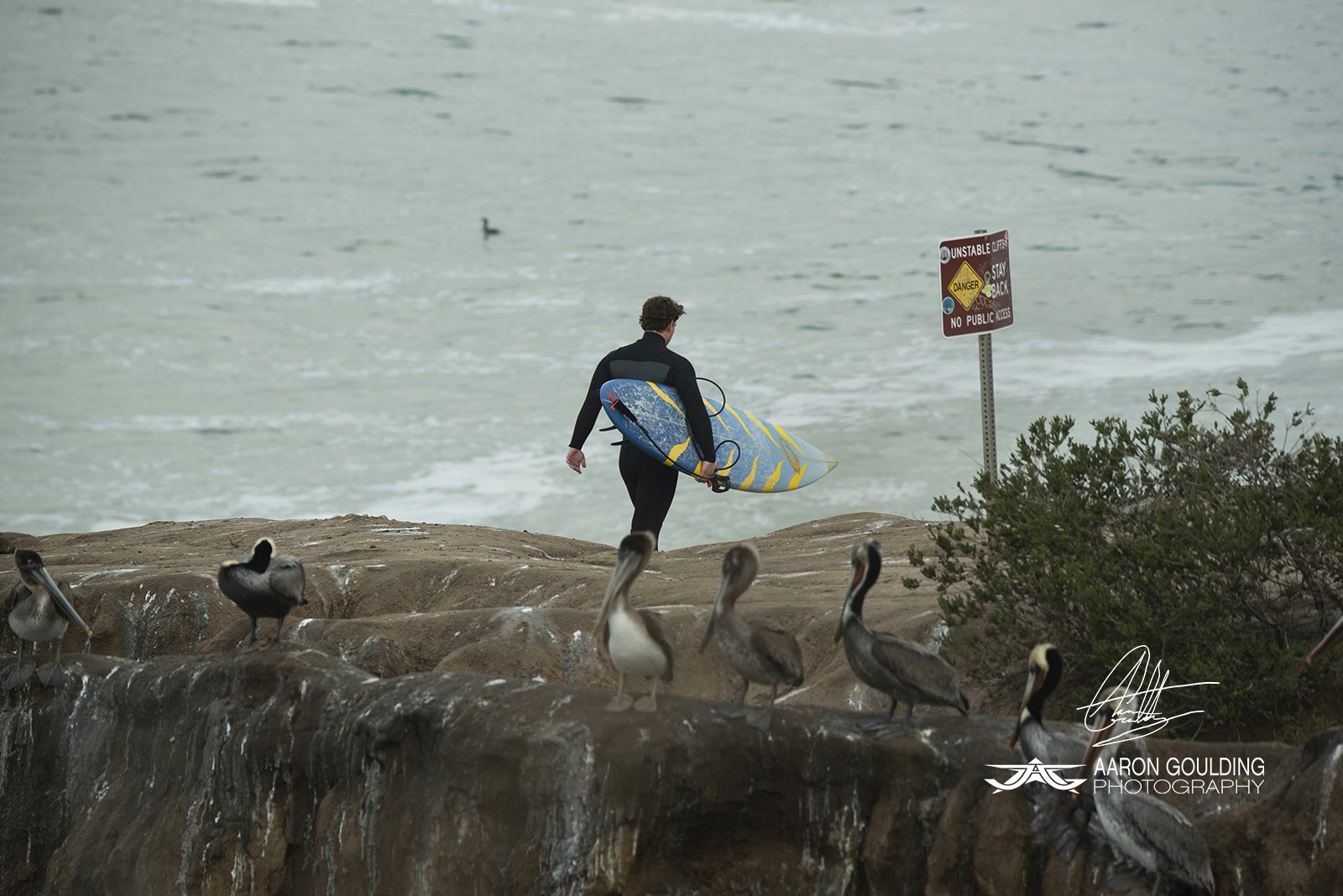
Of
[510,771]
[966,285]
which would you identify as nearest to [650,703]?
[510,771]

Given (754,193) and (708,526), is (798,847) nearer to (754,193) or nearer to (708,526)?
(708,526)

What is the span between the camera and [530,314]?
38250mm

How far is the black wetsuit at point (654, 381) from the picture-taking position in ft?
30.1

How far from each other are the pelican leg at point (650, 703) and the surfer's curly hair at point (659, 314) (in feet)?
11.4

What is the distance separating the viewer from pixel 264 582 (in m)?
7.71

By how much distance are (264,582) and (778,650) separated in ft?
9.98

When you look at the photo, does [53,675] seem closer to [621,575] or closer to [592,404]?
[592,404]

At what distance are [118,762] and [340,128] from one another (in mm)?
49232

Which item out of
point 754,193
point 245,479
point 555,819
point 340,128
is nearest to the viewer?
point 555,819

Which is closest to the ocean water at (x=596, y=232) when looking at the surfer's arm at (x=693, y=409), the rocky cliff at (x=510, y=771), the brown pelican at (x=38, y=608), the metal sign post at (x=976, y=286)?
the metal sign post at (x=976, y=286)

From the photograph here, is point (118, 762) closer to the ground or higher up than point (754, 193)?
closer to the ground

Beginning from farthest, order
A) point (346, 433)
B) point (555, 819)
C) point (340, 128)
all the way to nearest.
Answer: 1. point (340, 128)
2. point (346, 433)
3. point (555, 819)

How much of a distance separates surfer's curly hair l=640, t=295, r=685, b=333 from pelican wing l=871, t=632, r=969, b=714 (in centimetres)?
363

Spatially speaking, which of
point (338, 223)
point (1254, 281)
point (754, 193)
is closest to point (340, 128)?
point (338, 223)
